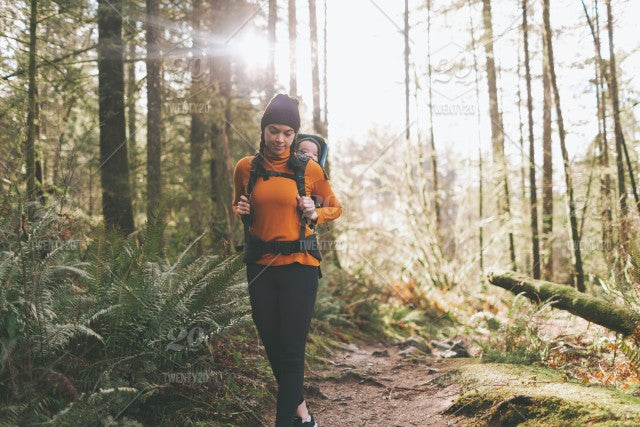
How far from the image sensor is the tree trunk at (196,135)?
9984mm

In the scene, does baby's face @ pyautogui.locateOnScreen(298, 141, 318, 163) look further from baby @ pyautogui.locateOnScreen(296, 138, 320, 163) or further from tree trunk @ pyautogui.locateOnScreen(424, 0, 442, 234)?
tree trunk @ pyautogui.locateOnScreen(424, 0, 442, 234)

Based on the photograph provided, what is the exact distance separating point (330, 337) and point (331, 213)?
168 inches

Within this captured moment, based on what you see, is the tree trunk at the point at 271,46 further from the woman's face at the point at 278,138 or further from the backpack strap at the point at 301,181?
the backpack strap at the point at 301,181

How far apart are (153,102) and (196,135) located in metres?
4.36

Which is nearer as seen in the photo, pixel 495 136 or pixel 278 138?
pixel 278 138

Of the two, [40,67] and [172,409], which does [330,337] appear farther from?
[40,67]

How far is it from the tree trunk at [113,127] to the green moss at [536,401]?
260 inches

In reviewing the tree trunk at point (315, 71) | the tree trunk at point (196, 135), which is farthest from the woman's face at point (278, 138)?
the tree trunk at point (315, 71)

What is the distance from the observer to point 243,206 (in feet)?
10.8

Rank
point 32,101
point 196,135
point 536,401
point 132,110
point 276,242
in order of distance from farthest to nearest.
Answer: point 196,135 < point 132,110 < point 32,101 < point 276,242 < point 536,401

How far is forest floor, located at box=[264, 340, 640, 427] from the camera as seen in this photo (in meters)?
2.96

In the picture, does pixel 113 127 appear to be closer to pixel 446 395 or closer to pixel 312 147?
pixel 312 147

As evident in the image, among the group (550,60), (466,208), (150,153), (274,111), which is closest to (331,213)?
(274,111)

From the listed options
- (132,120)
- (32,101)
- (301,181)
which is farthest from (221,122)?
(301,181)
